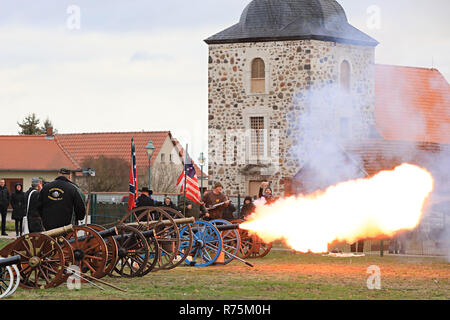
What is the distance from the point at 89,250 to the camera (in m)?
14.9

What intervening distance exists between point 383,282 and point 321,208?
3.99 meters

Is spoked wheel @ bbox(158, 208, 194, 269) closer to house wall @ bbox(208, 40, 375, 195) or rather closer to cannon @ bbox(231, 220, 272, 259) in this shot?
cannon @ bbox(231, 220, 272, 259)

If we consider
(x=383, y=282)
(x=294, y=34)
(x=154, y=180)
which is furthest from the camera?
(x=154, y=180)

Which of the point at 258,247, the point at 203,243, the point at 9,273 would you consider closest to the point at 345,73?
the point at 258,247

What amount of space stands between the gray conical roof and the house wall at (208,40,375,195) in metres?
0.35

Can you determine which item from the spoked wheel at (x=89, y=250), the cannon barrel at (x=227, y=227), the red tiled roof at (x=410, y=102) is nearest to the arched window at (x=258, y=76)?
the red tiled roof at (x=410, y=102)

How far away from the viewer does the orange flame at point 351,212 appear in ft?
63.7

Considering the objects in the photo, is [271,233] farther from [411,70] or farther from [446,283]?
[411,70]

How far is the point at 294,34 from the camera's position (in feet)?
127

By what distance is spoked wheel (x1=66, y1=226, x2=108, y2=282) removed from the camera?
14820 millimetres

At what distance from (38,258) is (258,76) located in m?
26.6

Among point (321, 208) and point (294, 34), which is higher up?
point (294, 34)
